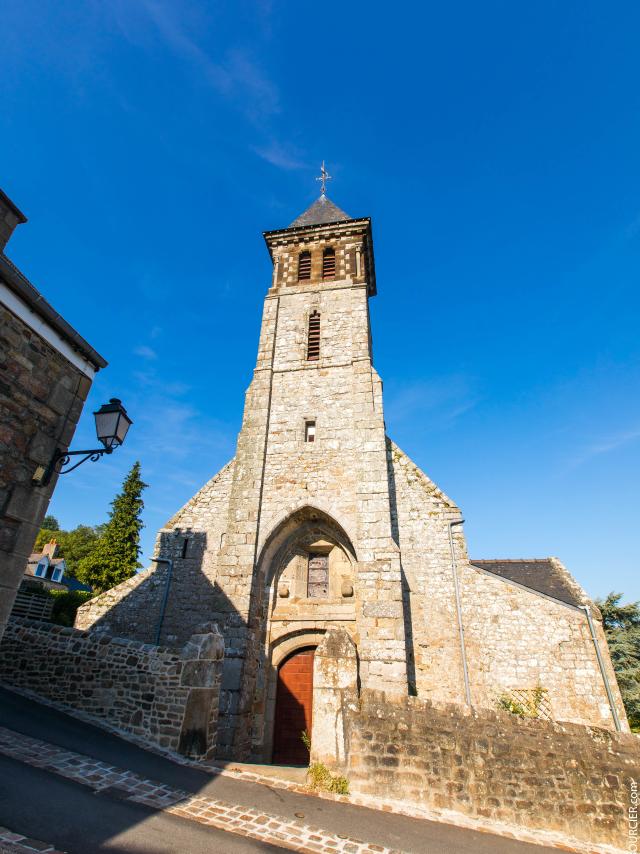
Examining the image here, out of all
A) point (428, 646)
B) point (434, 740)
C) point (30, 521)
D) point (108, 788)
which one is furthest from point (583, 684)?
point (30, 521)

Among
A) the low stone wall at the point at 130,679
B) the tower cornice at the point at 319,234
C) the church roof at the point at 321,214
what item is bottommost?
the low stone wall at the point at 130,679

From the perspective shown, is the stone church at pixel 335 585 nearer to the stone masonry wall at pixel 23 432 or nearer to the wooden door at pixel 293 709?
the wooden door at pixel 293 709

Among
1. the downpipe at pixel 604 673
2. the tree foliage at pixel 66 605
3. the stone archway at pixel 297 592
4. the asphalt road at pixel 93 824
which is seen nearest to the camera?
the asphalt road at pixel 93 824

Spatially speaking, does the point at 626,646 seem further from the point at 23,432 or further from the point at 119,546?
the point at 119,546

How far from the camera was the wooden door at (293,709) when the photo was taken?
9.62 meters

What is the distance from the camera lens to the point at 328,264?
1561 cm

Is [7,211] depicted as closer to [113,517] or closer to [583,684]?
[583,684]

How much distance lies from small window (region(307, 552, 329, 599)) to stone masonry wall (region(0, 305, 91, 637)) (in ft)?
25.0

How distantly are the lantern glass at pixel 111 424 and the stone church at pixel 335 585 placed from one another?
5.82m

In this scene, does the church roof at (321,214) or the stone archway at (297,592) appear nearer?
the stone archway at (297,592)

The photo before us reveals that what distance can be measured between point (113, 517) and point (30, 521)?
22.1 m

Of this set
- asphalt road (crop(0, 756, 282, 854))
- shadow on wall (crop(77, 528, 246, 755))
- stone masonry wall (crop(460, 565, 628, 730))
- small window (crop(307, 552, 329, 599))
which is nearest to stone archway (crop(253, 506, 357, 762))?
small window (crop(307, 552, 329, 599))

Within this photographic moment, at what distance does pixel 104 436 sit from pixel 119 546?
69.6 ft

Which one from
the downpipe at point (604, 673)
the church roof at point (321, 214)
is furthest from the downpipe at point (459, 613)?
the church roof at point (321, 214)
